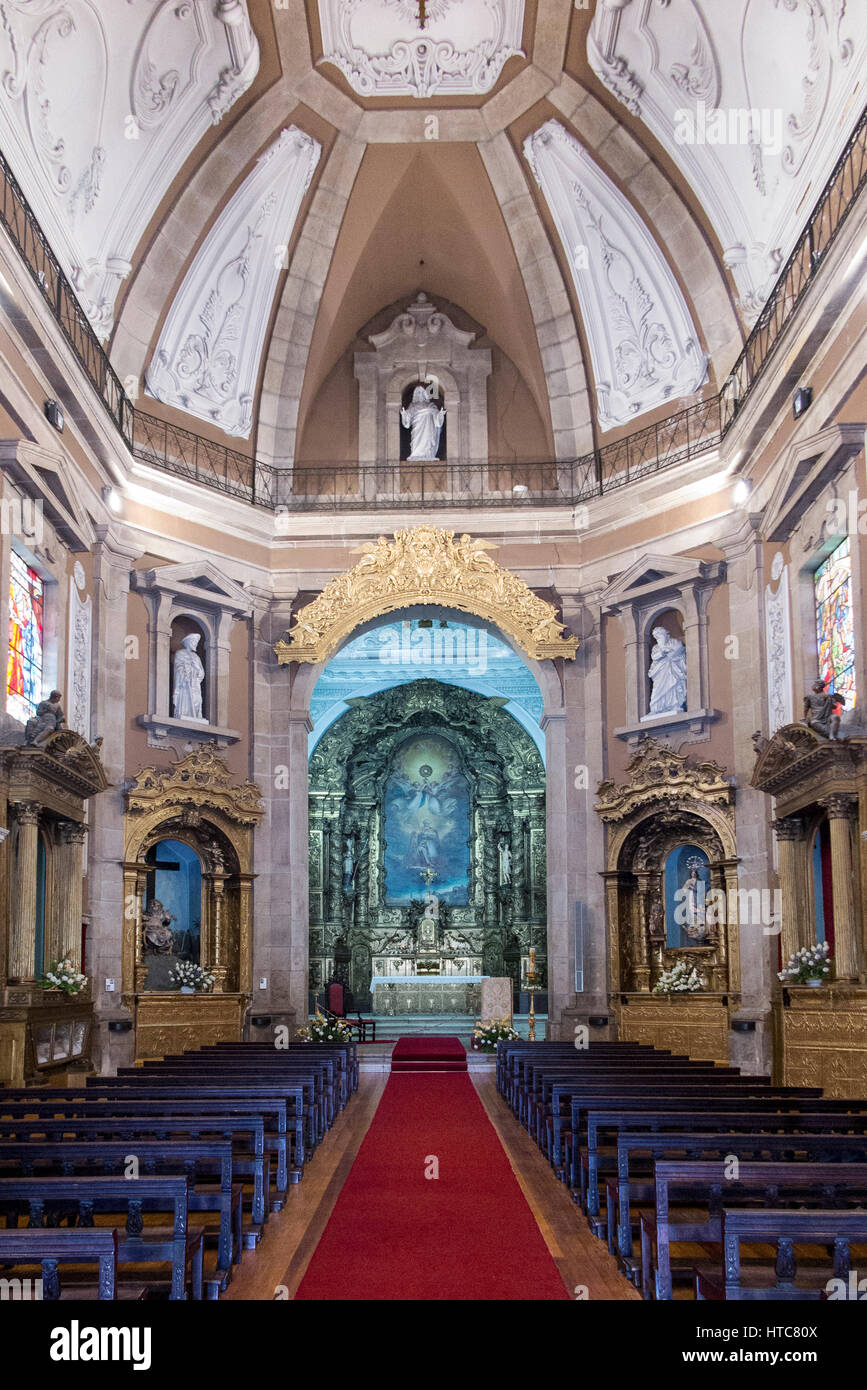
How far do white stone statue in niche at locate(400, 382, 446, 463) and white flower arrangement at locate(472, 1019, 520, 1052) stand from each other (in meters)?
10.3

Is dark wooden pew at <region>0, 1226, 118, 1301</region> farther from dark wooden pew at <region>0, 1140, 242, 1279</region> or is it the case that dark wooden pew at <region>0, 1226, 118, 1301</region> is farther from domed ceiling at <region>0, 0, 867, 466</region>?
domed ceiling at <region>0, 0, 867, 466</region>

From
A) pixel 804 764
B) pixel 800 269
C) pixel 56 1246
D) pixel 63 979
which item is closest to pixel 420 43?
pixel 800 269

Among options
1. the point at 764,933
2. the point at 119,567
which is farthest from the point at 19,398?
the point at 764,933

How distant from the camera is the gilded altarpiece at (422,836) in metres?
30.5

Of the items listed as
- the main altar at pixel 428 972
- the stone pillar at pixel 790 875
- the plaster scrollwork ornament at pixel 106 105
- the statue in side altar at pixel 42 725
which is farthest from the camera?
the main altar at pixel 428 972

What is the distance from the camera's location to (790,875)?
1703cm

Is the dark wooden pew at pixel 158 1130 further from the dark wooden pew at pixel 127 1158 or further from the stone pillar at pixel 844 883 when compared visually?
the stone pillar at pixel 844 883

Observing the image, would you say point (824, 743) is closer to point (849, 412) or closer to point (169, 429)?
point (849, 412)

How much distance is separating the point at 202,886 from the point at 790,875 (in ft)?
32.3

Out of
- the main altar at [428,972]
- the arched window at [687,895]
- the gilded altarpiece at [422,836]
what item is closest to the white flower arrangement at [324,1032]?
the main altar at [428,972]

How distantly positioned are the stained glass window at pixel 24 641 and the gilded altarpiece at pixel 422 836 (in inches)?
582

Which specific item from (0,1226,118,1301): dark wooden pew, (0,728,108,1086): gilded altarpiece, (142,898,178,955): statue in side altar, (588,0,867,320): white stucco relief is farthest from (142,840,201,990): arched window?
(0,1226,118,1301): dark wooden pew

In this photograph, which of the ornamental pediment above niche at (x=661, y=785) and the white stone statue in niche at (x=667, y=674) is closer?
the ornamental pediment above niche at (x=661, y=785)

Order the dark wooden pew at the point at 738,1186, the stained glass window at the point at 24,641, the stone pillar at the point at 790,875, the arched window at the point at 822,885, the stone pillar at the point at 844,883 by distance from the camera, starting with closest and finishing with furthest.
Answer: the dark wooden pew at the point at 738,1186, the stone pillar at the point at 844,883, the stained glass window at the point at 24,641, the arched window at the point at 822,885, the stone pillar at the point at 790,875
